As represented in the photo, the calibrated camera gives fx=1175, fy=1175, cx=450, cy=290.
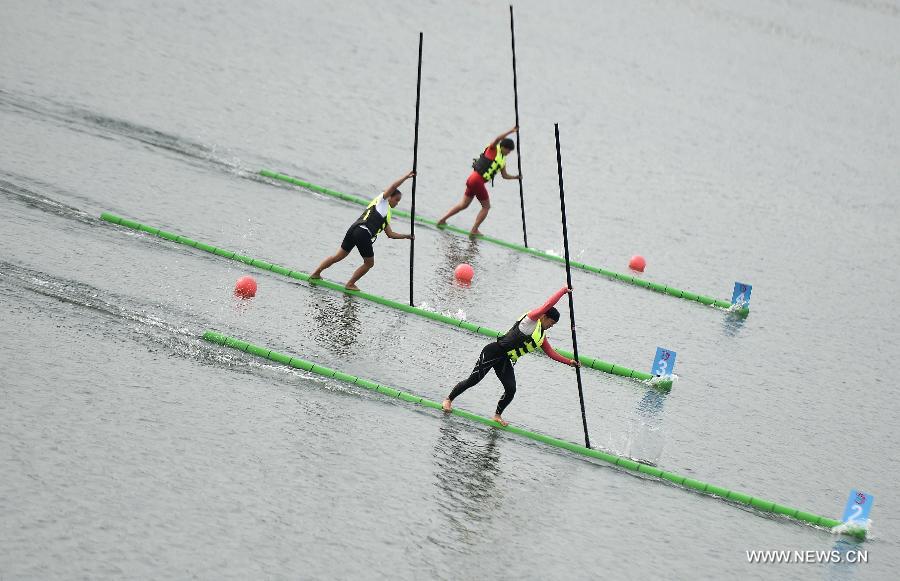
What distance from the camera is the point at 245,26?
37.3 meters

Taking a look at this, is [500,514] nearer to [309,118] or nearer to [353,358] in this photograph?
[353,358]

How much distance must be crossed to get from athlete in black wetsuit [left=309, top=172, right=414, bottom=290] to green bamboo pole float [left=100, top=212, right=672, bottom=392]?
0.24 metres

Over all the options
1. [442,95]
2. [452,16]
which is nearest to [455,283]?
[442,95]

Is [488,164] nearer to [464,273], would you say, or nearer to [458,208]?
[458,208]

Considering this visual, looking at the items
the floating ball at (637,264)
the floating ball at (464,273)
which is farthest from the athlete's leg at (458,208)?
the floating ball at (637,264)

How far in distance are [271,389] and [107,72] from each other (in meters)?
16.5

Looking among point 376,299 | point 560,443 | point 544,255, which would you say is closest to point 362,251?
point 376,299

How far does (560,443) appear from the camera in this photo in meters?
15.2

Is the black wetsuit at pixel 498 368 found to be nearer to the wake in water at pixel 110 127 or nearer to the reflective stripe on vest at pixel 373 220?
the reflective stripe on vest at pixel 373 220

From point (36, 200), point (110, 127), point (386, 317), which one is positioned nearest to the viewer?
point (386, 317)

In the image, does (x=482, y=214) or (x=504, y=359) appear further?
(x=482, y=214)

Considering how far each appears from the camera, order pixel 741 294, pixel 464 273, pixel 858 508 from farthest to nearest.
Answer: pixel 741 294 → pixel 464 273 → pixel 858 508

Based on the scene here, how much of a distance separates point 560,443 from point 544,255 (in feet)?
30.0

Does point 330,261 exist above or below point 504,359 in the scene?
above
